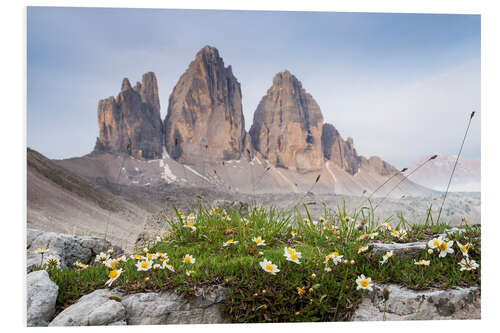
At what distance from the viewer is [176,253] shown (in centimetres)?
285

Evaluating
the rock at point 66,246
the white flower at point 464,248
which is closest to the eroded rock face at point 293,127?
the rock at point 66,246

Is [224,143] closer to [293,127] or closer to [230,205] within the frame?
[230,205]

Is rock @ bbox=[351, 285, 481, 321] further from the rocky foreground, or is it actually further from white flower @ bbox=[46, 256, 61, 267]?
white flower @ bbox=[46, 256, 61, 267]

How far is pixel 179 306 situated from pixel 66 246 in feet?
6.34

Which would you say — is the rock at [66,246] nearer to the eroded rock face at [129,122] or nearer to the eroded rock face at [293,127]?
the eroded rock face at [129,122]

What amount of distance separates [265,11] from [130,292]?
3.62 metres

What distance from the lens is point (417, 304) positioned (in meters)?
2.20

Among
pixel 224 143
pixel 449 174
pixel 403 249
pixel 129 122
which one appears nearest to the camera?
pixel 403 249

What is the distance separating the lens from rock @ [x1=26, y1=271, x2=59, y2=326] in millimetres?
2289

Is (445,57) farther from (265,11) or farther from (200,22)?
(200,22)

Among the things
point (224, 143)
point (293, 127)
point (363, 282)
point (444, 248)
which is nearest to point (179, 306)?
point (363, 282)

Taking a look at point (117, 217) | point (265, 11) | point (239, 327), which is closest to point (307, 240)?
point (239, 327)

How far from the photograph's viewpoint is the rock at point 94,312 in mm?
2010

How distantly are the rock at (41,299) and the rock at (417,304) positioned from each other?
2.34 meters
